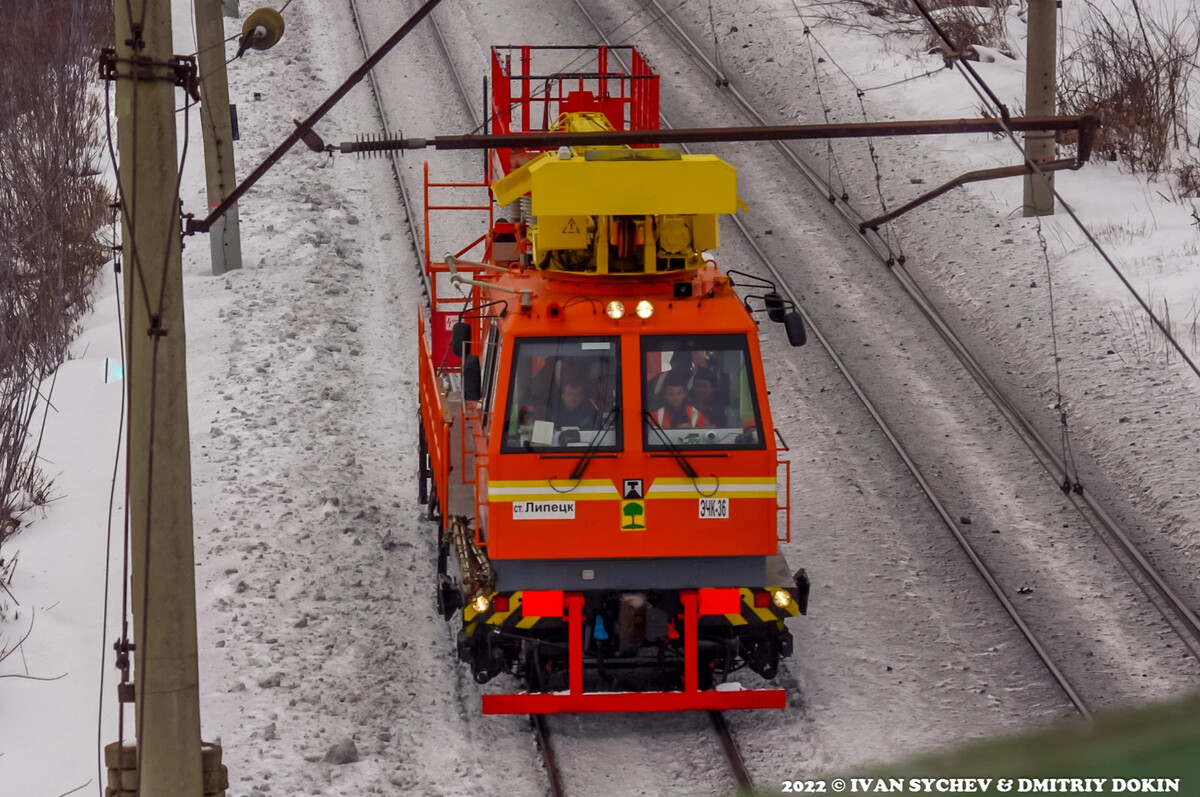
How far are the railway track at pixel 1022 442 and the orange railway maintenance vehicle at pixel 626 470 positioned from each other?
97.0 inches

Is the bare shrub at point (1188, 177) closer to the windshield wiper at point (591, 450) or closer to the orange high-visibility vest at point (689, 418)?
the orange high-visibility vest at point (689, 418)

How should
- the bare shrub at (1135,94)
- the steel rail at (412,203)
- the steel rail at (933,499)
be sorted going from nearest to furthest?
the steel rail at (412,203) < the steel rail at (933,499) < the bare shrub at (1135,94)

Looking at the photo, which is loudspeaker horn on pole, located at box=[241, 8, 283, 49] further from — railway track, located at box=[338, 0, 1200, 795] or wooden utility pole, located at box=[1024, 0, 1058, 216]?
wooden utility pole, located at box=[1024, 0, 1058, 216]

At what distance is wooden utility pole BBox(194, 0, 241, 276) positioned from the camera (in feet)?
53.9

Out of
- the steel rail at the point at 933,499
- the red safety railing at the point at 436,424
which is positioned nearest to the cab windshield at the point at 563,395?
the red safety railing at the point at 436,424

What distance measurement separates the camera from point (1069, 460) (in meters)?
13.7

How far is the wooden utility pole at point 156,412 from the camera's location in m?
6.21

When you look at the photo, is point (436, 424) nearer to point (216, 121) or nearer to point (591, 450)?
point (591, 450)

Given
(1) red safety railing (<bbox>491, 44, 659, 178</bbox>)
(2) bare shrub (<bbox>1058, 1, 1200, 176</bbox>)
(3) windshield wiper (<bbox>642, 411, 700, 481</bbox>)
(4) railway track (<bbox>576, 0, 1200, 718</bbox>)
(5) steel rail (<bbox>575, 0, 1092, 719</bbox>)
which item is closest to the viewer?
(3) windshield wiper (<bbox>642, 411, 700, 481</bbox>)

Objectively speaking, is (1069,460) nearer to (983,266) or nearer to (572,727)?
(983,266)

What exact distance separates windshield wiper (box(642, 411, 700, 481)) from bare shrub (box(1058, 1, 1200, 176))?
11957 mm

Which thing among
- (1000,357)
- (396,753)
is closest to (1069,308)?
(1000,357)

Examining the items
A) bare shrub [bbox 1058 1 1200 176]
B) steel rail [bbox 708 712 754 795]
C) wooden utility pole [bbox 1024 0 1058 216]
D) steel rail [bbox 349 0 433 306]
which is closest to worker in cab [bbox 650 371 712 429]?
steel rail [bbox 708 712 754 795]

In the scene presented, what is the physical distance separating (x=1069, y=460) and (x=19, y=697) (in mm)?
9289
